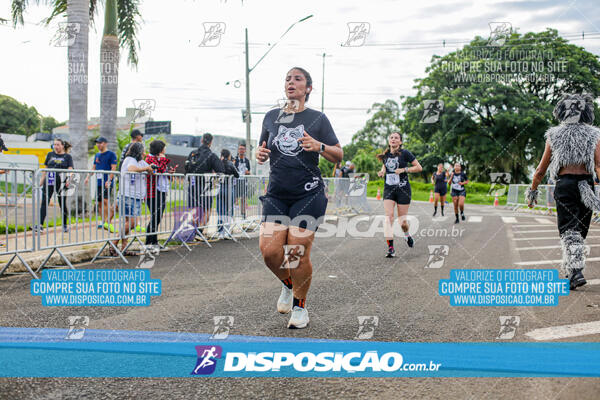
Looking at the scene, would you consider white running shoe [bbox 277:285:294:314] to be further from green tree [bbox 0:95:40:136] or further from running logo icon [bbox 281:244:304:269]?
green tree [bbox 0:95:40:136]

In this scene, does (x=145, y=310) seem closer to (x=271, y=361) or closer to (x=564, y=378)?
(x=271, y=361)

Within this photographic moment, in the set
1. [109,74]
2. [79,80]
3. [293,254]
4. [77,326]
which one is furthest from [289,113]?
[109,74]

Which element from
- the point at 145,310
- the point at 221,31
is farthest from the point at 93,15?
A: the point at 145,310

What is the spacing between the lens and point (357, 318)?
4418mm

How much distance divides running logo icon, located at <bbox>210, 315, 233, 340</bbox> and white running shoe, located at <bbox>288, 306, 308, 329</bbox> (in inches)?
19.3

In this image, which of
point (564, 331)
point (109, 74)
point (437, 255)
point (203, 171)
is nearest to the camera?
point (564, 331)

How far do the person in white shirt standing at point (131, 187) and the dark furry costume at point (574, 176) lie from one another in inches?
234

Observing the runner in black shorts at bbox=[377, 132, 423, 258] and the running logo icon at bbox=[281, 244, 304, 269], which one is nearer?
the running logo icon at bbox=[281, 244, 304, 269]

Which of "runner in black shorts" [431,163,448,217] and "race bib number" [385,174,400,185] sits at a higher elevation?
"race bib number" [385,174,400,185]

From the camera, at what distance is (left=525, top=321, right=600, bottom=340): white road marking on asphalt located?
3842 mm

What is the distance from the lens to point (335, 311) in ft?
15.4

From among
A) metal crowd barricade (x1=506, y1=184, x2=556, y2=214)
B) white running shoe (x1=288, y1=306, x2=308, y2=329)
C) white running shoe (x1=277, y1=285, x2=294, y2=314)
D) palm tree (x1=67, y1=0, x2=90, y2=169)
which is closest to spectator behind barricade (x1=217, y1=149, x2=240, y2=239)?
palm tree (x1=67, y1=0, x2=90, y2=169)

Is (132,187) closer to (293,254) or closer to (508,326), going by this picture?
(293,254)

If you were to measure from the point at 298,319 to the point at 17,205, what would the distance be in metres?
4.65
